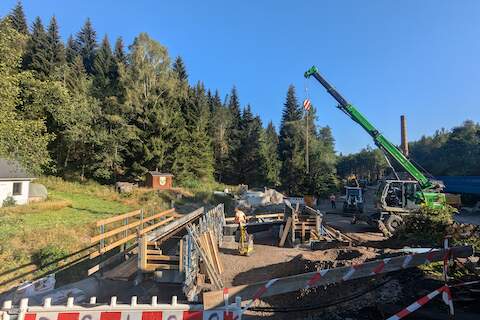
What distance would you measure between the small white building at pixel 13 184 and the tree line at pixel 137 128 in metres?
3.95

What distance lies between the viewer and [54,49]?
43.8 m

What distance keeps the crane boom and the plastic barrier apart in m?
17.8

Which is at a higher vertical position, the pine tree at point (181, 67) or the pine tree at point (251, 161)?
the pine tree at point (181, 67)

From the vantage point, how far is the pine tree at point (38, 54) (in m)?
40.2

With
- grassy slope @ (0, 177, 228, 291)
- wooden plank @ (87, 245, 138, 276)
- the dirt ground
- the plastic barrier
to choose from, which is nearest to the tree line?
grassy slope @ (0, 177, 228, 291)

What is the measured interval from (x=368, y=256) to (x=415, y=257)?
4.21 meters

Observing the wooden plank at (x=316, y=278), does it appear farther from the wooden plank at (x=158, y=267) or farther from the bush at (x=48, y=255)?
the bush at (x=48, y=255)

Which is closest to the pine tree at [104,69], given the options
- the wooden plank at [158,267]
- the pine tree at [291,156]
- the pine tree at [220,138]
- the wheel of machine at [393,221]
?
the pine tree at [220,138]

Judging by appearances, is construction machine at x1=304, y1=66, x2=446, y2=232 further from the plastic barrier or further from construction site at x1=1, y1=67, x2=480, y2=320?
the plastic barrier

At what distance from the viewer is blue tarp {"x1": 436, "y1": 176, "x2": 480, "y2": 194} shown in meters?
27.9

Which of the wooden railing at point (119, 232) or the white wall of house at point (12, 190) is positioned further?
the white wall of house at point (12, 190)

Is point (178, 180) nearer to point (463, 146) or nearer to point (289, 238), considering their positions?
point (289, 238)

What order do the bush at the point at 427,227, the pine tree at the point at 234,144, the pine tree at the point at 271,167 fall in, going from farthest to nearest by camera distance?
the pine tree at the point at 234,144
the pine tree at the point at 271,167
the bush at the point at 427,227

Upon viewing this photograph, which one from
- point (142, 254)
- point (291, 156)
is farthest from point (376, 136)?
point (291, 156)
